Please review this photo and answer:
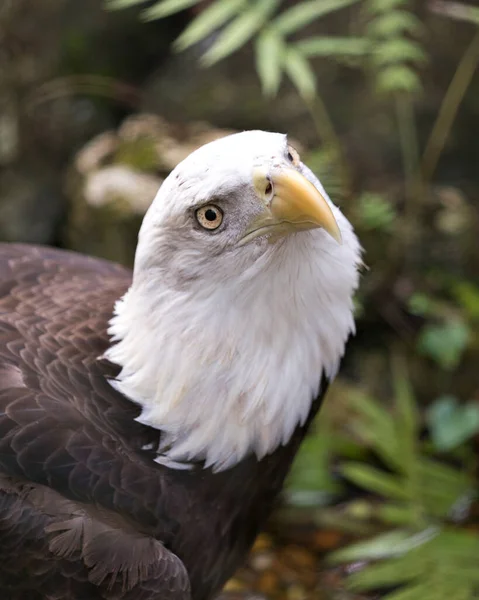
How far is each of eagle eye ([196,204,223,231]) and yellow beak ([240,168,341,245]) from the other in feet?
0.30

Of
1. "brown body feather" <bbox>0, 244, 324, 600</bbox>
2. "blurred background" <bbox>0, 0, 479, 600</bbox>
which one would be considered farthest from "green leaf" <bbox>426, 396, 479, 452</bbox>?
"brown body feather" <bbox>0, 244, 324, 600</bbox>

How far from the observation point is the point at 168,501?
241 cm

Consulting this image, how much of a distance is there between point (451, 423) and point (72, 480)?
2106mm

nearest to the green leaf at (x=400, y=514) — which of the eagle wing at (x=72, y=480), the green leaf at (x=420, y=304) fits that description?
the green leaf at (x=420, y=304)

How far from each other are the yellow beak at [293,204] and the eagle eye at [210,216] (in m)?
0.09

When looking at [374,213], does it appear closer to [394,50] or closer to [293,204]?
[394,50]

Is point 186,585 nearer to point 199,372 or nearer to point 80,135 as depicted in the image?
point 199,372

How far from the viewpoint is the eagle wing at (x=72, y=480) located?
226cm

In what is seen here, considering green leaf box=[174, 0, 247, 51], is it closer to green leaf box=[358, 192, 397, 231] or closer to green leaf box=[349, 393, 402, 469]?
green leaf box=[358, 192, 397, 231]


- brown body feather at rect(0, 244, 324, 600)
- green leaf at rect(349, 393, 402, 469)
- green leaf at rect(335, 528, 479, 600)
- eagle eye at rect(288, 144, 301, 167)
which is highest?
eagle eye at rect(288, 144, 301, 167)

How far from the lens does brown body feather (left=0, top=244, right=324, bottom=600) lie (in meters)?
2.26

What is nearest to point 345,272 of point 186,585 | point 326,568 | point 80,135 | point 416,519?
point 186,585

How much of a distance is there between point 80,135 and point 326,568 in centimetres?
275

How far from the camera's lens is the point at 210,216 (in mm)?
2113
